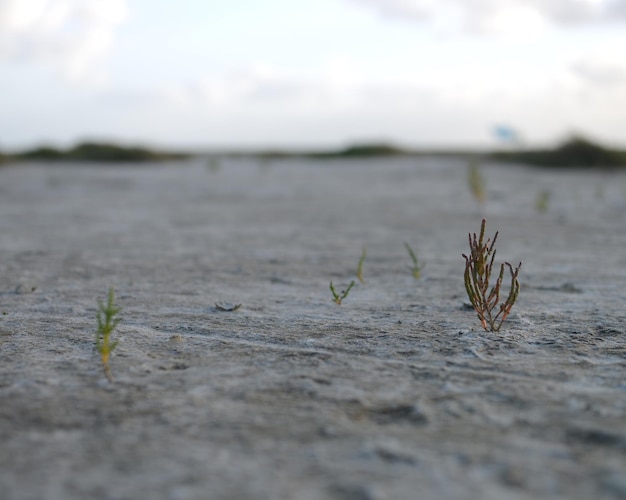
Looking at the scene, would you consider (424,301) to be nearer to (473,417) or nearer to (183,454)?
(473,417)

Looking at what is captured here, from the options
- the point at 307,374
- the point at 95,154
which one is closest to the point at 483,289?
the point at 307,374

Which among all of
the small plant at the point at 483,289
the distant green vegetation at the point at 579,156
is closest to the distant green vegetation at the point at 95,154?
the distant green vegetation at the point at 579,156

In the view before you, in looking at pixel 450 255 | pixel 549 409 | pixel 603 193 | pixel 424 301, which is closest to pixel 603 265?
pixel 450 255

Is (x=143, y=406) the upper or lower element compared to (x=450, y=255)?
lower

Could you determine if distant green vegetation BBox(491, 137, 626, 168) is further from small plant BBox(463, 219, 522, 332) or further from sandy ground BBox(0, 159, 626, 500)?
small plant BBox(463, 219, 522, 332)

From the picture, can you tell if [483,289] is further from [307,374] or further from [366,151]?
[366,151]

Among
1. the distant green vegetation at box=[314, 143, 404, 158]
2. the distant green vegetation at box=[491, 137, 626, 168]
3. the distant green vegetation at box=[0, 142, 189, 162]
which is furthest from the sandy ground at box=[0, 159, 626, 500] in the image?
the distant green vegetation at box=[314, 143, 404, 158]
